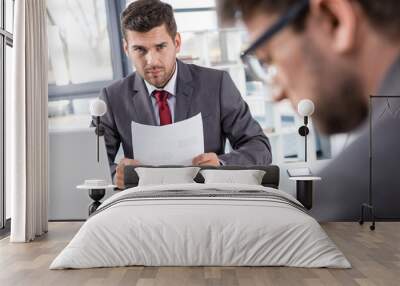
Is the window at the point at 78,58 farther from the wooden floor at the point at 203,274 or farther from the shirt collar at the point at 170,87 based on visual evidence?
the wooden floor at the point at 203,274

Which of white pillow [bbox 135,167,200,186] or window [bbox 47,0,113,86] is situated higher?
window [bbox 47,0,113,86]

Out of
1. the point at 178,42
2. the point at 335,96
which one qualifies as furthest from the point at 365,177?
the point at 178,42

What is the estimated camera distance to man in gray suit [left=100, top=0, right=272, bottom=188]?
7.01 meters

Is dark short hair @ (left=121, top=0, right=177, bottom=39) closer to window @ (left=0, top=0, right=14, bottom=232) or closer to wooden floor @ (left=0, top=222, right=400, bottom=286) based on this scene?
window @ (left=0, top=0, right=14, bottom=232)

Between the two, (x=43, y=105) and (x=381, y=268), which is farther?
(x=43, y=105)

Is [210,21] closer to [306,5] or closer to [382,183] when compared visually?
[306,5]

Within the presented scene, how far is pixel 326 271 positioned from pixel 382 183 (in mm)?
3222

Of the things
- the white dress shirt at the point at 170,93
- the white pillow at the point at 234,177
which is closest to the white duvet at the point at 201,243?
the white pillow at the point at 234,177

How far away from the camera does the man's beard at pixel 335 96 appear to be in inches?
263

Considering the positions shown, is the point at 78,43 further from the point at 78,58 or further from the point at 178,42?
the point at 178,42

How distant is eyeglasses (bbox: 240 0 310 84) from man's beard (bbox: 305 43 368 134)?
0.36 m

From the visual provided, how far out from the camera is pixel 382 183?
7316mm

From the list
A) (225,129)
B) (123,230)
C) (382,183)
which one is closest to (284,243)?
(123,230)

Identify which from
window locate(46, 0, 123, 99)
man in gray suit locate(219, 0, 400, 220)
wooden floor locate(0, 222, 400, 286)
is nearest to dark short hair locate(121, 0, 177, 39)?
window locate(46, 0, 123, 99)
